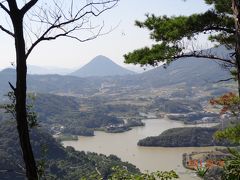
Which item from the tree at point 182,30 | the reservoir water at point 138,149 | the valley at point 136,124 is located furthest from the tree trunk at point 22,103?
the reservoir water at point 138,149

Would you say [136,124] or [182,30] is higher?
[182,30]

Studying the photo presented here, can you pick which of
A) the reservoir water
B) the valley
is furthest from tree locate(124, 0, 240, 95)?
the reservoir water

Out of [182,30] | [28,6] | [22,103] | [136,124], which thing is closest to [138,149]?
[136,124]

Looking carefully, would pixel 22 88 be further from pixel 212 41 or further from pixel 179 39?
pixel 212 41

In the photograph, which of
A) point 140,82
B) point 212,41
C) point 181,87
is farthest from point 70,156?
point 140,82

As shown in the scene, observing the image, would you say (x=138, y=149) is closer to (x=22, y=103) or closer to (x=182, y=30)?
(x=182, y=30)

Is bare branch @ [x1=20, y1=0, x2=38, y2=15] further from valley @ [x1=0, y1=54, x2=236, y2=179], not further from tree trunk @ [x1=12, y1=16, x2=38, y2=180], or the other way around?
valley @ [x1=0, y1=54, x2=236, y2=179]
